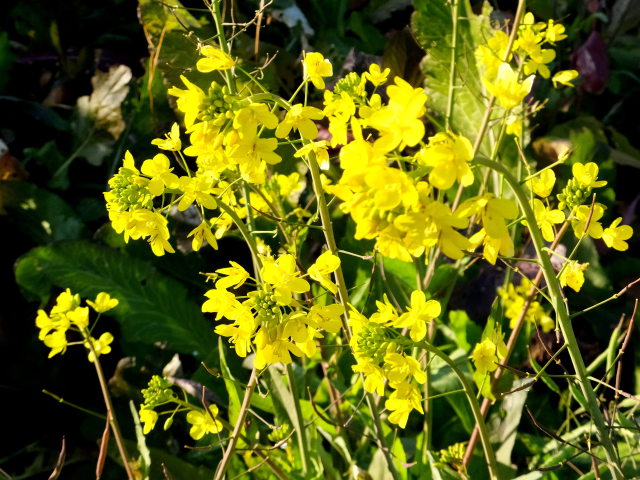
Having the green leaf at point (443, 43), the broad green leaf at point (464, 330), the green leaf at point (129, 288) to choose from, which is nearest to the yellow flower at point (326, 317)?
the broad green leaf at point (464, 330)

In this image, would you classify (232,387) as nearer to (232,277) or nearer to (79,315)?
(79,315)

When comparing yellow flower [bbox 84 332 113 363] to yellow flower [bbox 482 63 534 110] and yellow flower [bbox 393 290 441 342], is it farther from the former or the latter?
yellow flower [bbox 482 63 534 110]

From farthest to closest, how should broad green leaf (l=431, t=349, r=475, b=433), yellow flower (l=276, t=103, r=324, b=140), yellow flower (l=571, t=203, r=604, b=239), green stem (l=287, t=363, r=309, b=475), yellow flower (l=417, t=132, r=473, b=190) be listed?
broad green leaf (l=431, t=349, r=475, b=433) < green stem (l=287, t=363, r=309, b=475) < yellow flower (l=571, t=203, r=604, b=239) < yellow flower (l=276, t=103, r=324, b=140) < yellow flower (l=417, t=132, r=473, b=190)

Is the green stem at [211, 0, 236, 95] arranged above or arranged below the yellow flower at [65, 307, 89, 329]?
above

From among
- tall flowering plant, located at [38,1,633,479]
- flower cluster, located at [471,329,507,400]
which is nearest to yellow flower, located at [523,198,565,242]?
tall flowering plant, located at [38,1,633,479]

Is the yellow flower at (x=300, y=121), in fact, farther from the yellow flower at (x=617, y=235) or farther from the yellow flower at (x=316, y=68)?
the yellow flower at (x=617, y=235)

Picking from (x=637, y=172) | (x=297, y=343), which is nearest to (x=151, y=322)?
Answer: (x=297, y=343)
